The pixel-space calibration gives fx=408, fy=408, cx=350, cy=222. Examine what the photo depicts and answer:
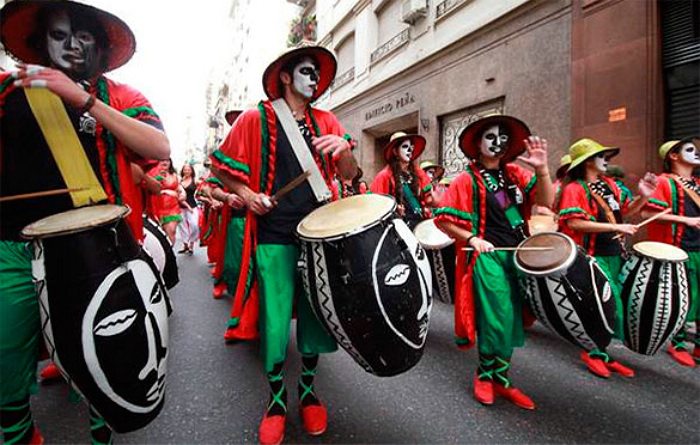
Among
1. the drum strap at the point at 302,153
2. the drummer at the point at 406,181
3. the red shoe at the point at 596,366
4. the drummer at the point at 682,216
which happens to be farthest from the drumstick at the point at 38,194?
the drummer at the point at 682,216

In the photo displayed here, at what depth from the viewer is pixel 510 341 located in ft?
8.48

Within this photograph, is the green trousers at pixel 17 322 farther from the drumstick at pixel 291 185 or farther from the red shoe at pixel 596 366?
the red shoe at pixel 596 366

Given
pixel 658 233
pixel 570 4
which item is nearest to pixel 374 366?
pixel 658 233

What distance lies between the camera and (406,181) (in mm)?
5246

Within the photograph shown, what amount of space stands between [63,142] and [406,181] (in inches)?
162

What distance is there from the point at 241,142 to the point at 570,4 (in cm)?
687

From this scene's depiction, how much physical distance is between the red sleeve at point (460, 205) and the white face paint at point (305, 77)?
Result: 3.87ft

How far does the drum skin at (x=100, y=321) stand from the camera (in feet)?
4.25

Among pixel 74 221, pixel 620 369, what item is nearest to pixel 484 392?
pixel 620 369

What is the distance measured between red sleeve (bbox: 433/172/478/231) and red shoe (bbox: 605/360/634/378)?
162 cm

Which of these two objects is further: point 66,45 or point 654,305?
point 654,305

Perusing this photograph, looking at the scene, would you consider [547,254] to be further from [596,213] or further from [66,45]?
[66,45]

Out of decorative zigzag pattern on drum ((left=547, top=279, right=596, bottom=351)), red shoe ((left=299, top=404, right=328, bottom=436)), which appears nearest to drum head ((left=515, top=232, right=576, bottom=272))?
decorative zigzag pattern on drum ((left=547, top=279, right=596, bottom=351))

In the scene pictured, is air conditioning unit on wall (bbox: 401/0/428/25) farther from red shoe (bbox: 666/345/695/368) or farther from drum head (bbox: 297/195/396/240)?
drum head (bbox: 297/195/396/240)
